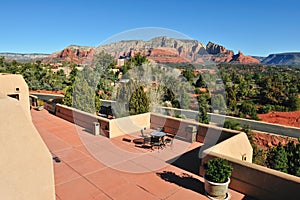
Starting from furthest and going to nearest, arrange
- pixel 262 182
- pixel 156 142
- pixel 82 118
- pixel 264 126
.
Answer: pixel 264 126
pixel 82 118
pixel 156 142
pixel 262 182

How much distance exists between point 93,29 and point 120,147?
1688 cm

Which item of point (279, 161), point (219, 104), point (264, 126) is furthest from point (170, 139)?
point (219, 104)

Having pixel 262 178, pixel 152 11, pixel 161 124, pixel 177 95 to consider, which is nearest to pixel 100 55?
pixel 152 11

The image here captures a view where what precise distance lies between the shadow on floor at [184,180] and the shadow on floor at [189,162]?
16.0 inches

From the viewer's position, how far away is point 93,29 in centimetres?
2106

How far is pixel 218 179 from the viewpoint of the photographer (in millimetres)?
4602

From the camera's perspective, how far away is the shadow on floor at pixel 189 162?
20.0ft

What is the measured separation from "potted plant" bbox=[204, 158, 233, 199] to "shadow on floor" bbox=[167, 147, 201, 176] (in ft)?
3.77

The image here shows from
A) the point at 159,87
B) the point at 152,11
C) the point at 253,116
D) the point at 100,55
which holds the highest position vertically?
the point at 152,11

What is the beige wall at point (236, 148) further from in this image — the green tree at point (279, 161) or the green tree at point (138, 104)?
the green tree at point (138, 104)

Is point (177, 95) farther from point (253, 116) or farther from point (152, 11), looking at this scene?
point (152, 11)

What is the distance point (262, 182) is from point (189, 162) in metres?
2.29

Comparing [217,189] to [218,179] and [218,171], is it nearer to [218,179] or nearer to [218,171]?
[218,179]

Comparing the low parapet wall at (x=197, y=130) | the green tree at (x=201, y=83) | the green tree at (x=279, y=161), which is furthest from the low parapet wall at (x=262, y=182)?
the green tree at (x=201, y=83)
